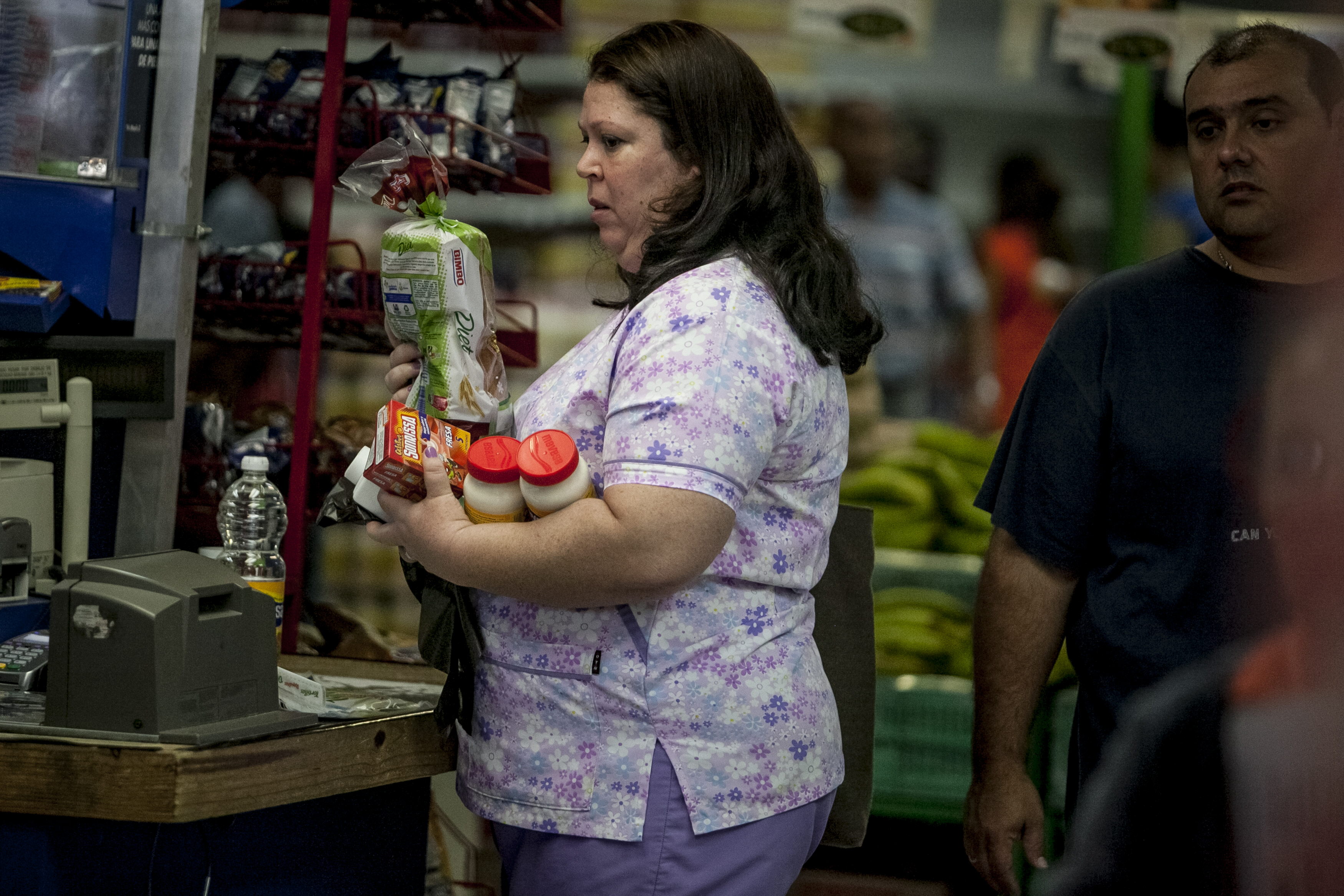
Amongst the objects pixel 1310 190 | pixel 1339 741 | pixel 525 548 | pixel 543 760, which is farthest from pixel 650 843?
pixel 1310 190

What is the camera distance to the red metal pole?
234 cm

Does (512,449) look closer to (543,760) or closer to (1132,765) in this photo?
(543,760)

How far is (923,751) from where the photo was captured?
3518mm

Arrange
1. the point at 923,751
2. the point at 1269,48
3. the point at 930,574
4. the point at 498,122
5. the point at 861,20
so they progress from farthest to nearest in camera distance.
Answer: the point at 861,20, the point at 930,574, the point at 923,751, the point at 498,122, the point at 1269,48

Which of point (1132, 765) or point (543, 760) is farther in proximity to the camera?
point (543, 760)

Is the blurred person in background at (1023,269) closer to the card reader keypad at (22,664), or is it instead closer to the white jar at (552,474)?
the white jar at (552,474)

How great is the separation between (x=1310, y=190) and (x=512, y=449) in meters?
1.16

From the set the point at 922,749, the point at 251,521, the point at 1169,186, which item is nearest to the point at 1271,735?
the point at 251,521

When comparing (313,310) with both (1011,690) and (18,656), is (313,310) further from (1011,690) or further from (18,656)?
(1011,690)

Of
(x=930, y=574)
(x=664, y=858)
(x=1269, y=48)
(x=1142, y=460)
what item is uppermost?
(x=1269, y=48)

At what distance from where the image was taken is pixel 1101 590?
207 cm

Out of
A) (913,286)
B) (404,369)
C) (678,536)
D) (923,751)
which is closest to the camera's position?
(678,536)

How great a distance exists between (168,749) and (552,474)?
1.75 feet

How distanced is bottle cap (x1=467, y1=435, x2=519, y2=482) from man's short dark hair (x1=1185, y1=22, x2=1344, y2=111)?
1089 mm
